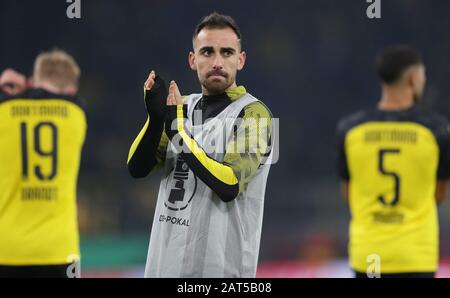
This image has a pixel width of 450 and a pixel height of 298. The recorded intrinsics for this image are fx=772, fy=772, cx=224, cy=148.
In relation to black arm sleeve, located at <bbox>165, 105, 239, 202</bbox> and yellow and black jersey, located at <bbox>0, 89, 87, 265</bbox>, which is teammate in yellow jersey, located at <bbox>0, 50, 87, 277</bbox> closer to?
yellow and black jersey, located at <bbox>0, 89, 87, 265</bbox>

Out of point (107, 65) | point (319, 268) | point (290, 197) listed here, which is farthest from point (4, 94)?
point (107, 65)

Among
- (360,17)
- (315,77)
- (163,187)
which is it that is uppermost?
(360,17)

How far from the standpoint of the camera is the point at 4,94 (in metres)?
3.41

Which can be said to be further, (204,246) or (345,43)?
(345,43)

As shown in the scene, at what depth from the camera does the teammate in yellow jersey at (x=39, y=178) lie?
10.7 feet

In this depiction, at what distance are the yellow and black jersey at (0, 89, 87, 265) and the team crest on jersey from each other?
17.5 inches

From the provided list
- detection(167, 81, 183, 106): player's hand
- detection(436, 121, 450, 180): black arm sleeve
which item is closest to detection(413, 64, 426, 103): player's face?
detection(436, 121, 450, 180): black arm sleeve

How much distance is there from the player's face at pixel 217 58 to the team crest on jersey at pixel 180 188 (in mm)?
366

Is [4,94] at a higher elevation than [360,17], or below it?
below

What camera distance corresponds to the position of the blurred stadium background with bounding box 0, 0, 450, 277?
959cm

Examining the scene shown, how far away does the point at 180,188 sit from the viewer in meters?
3.29
